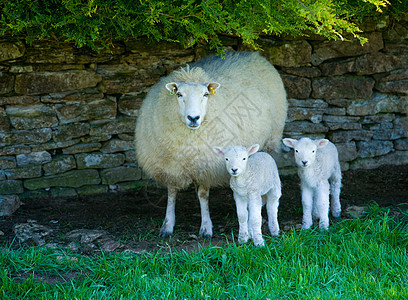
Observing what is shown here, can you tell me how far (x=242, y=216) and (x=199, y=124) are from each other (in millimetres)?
928

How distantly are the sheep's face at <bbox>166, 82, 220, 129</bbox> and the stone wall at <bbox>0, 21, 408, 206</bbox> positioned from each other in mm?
1766

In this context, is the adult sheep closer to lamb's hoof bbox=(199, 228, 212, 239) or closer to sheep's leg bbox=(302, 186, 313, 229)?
lamb's hoof bbox=(199, 228, 212, 239)

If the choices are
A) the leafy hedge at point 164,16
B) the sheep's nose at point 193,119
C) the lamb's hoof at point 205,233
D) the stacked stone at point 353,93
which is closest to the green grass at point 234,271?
the lamb's hoof at point 205,233

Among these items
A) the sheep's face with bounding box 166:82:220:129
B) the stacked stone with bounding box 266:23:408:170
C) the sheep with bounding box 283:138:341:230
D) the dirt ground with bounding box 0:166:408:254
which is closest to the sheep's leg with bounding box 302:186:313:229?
the sheep with bounding box 283:138:341:230

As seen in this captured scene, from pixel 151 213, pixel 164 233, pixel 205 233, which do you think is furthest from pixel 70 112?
pixel 205 233

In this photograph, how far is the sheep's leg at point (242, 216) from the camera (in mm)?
4277

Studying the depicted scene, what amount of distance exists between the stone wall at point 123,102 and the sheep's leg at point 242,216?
2566mm

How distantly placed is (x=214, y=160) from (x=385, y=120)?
3.45 meters

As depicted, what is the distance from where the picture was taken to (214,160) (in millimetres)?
4742

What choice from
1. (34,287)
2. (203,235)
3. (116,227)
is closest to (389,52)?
(203,235)

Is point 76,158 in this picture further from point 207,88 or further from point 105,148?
point 207,88

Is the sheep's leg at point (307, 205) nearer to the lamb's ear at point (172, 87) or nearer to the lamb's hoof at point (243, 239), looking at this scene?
the lamb's hoof at point (243, 239)

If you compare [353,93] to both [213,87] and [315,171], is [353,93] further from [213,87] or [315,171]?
[213,87]

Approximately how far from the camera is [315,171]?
14.8 feet
